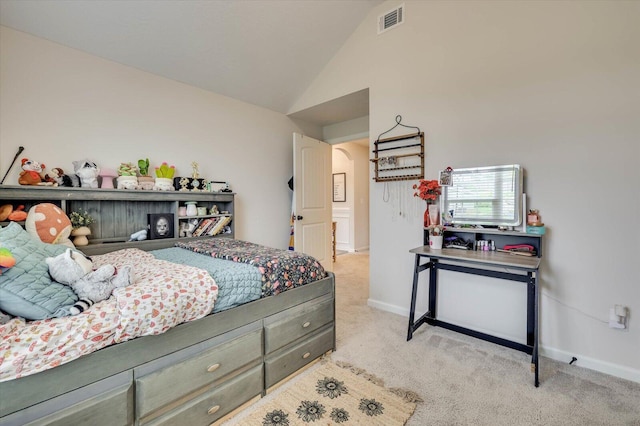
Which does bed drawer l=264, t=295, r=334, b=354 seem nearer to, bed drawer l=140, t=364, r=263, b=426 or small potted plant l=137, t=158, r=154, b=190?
bed drawer l=140, t=364, r=263, b=426

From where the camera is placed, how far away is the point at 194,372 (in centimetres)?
133

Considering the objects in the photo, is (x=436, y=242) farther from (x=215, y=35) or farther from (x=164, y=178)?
(x=215, y=35)

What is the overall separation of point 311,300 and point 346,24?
2.93 metres

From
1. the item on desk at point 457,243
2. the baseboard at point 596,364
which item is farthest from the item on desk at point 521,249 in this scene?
the baseboard at point 596,364

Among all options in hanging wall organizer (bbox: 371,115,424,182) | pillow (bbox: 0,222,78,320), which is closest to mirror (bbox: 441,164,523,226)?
hanging wall organizer (bbox: 371,115,424,182)

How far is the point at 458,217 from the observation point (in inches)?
95.7

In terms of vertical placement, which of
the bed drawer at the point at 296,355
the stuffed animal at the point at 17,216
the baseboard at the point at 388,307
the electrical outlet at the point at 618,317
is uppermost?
the stuffed animal at the point at 17,216

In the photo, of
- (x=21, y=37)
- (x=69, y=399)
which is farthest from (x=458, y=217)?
(x=21, y=37)

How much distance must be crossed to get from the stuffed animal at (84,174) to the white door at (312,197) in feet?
6.89

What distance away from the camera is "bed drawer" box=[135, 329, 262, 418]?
118 centimetres

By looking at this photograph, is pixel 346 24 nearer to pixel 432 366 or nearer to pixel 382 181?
pixel 382 181

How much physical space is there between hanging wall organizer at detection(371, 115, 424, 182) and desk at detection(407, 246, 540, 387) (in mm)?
833

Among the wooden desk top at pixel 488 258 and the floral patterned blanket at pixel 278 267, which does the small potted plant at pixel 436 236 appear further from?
the floral patterned blanket at pixel 278 267

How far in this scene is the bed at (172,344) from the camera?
957 millimetres
